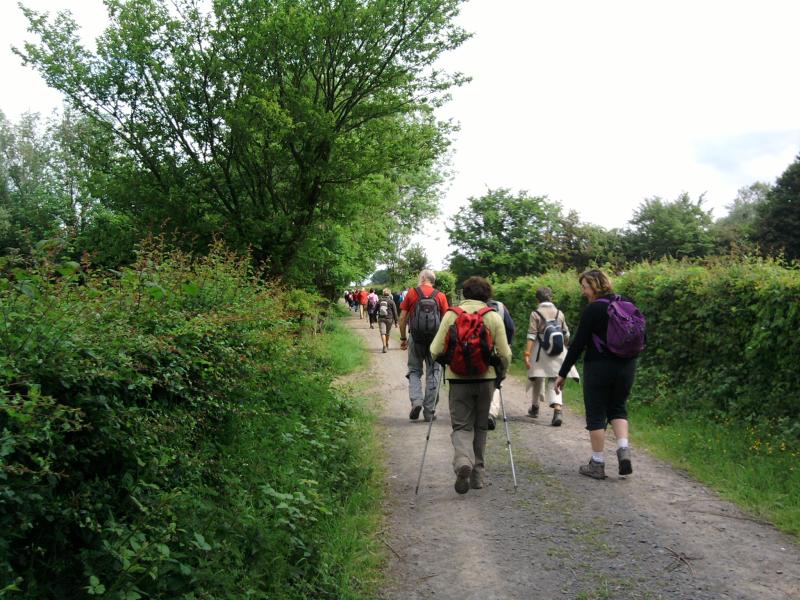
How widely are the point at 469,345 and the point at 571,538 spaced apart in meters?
1.85

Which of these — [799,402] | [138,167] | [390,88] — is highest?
[390,88]

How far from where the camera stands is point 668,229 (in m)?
54.9

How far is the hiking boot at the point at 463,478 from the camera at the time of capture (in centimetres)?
610

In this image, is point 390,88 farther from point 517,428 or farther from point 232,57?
point 517,428

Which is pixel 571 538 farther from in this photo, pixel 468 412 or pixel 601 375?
pixel 601 375

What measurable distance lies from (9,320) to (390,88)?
12.9 meters

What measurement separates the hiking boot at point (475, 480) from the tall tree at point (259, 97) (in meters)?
8.58

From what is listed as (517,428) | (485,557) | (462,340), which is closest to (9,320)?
(485,557)

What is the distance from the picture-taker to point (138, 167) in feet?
49.5

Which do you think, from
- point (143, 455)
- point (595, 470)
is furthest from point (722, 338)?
point (143, 455)

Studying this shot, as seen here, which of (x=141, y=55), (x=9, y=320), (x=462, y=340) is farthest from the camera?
(x=141, y=55)

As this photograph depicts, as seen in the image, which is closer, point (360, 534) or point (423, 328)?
point (360, 534)

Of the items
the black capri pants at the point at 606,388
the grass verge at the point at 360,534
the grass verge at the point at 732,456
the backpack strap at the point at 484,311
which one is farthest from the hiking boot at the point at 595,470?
the grass verge at the point at 360,534

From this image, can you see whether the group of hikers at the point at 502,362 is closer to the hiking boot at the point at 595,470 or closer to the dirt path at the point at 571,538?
the hiking boot at the point at 595,470
